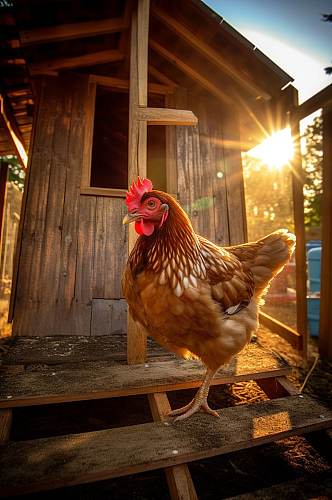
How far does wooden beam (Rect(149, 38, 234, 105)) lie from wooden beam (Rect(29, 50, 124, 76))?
551 mm

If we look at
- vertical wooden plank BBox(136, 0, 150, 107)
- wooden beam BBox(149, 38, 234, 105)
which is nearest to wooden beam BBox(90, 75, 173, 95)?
wooden beam BBox(149, 38, 234, 105)

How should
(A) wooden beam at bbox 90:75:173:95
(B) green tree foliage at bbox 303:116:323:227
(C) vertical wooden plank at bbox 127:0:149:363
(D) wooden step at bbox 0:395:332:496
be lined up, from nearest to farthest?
(D) wooden step at bbox 0:395:332:496, (C) vertical wooden plank at bbox 127:0:149:363, (A) wooden beam at bbox 90:75:173:95, (B) green tree foliage at bbox 303:116:323:227

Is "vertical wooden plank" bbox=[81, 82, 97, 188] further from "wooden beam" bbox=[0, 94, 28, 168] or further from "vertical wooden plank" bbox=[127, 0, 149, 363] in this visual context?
"wooden beam" bbox=[0, 94, 28, 168]

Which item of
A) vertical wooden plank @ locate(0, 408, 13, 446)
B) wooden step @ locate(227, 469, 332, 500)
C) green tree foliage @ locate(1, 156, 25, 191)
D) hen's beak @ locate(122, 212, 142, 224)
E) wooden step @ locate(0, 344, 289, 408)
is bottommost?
wooden step @ locate(227, 469, 332, 500)

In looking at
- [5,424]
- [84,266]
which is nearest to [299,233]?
[84,266]

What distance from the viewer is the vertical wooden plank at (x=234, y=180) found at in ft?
13.2

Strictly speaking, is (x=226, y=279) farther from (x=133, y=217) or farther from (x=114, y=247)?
(x=114, y=247)

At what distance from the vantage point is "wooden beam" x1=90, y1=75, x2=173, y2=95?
3.78m

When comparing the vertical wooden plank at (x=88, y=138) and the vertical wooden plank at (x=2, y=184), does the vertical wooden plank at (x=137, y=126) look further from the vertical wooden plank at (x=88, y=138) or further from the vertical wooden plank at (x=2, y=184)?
the vertical wooden plank at (x=2, y=184)

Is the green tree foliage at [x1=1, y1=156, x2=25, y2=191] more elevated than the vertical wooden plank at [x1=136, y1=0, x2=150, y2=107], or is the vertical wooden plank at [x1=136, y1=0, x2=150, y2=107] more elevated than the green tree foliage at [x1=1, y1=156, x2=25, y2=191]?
the green tree foliage at [x1=1, y1=156, x2=25, y2=191]

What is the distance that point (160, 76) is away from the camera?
4023 millimetres

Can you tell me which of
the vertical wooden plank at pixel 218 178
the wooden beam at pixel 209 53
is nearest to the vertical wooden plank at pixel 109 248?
the vertical wooden plank at pixel 218 178

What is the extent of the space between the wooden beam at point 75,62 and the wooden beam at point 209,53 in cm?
74

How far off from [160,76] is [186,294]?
3.85 meters
